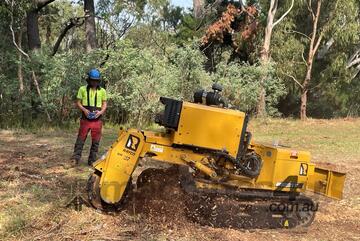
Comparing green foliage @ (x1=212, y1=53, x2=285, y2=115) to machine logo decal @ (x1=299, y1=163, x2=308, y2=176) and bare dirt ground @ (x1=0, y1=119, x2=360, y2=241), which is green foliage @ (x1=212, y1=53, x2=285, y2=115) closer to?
bare dirt ground @ (x1=0, y1=119, x2=360, y2=241)

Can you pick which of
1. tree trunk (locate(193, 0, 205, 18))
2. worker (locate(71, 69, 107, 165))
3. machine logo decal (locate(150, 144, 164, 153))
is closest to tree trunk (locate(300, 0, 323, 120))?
tree trunk (locate(193, 0, 205, 18))

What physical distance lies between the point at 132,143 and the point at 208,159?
1015mm

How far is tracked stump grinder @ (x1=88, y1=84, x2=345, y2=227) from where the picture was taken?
6852 mm

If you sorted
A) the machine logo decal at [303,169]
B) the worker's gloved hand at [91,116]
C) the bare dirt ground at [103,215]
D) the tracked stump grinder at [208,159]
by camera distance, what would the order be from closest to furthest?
the bare dirt ground at [103,215] < the tracked stump grinder at [208,159] < the machine logo decal at [303,169] < the worker's gloved hand at [91,116]

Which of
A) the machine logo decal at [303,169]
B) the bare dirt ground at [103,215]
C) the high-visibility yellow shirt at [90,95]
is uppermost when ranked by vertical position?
the high-visibility yellow shirt at [90,95]

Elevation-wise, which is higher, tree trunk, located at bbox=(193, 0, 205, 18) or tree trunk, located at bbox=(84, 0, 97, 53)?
tree trunk, located at bbox=(193, 0, 205, 18)

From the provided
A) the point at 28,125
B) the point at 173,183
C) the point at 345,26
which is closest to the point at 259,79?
the point at 345,26

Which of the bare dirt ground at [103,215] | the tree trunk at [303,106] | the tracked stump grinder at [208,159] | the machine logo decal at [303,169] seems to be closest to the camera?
the bare dirt ground at [103,215]

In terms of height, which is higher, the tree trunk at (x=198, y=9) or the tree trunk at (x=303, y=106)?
the tree trunk at (x=198, y=9)

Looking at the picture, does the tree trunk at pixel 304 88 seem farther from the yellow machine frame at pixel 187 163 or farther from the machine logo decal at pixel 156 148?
the machine logo decal at pixel 156 148

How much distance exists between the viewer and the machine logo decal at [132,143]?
22.6 feet

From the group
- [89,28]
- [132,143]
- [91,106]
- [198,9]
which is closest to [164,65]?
[89,28]

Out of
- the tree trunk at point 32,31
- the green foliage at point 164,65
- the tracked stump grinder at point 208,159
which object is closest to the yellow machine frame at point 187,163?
the tracked stump grinder at point 208,159

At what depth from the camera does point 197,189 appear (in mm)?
6980
